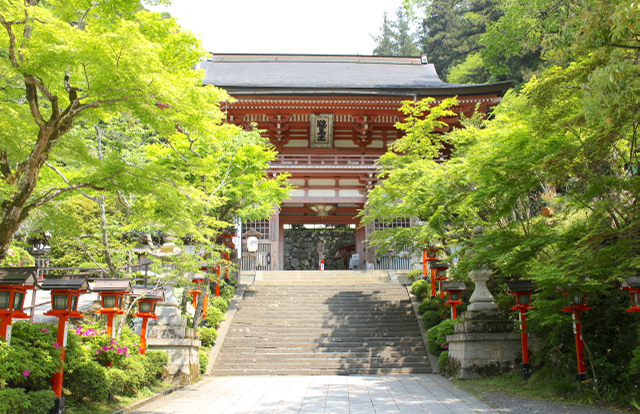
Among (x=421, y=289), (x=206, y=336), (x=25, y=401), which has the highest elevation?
(x=421, y=289)

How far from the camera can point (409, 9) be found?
15578 mm

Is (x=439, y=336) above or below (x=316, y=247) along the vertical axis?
below

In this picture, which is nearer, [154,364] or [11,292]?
[11,292]

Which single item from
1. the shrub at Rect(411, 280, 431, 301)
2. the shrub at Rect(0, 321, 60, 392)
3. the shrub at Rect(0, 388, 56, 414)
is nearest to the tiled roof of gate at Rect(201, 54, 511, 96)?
the shrub at Rect(411, 280, 431, 301)

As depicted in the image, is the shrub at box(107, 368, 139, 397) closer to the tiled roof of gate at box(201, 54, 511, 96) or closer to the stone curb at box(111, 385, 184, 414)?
the stone curb at box(111, 385, 184, 414)

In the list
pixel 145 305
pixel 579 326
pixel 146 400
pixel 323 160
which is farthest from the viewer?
pixel 323 160

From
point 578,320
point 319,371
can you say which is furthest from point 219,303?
point 578,320

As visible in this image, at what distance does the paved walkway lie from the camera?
6.79 metres

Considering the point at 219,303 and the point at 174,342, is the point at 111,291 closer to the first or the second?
the point at 174,342

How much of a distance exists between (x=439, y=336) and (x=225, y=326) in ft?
18.2

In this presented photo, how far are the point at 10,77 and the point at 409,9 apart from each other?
12.7 meters

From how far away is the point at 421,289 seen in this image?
14656 mm

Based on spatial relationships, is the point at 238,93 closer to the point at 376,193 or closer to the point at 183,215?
the point at 376,193

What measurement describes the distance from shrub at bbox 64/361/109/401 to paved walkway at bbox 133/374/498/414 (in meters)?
0.65
